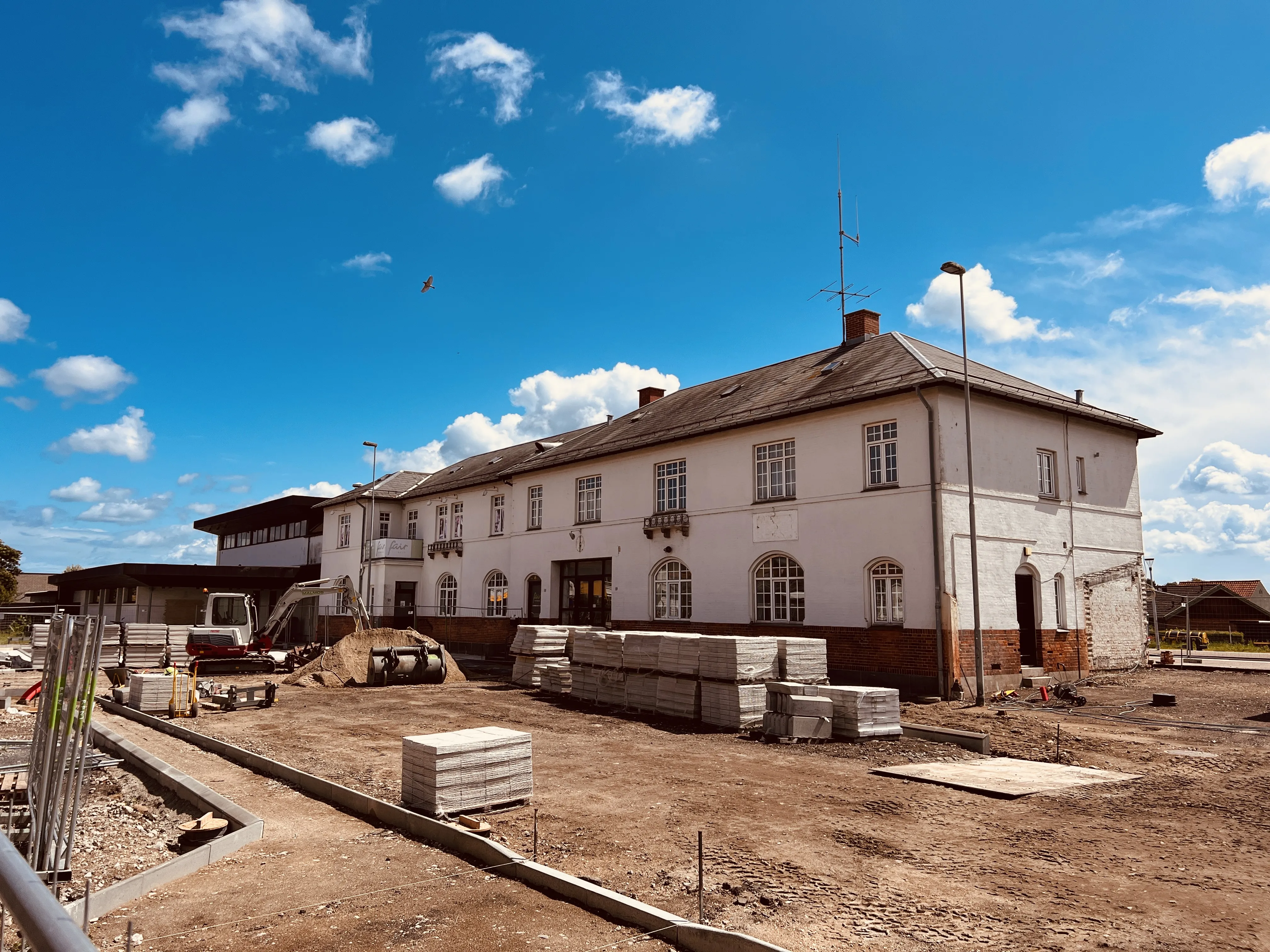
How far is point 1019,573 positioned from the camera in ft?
73.9

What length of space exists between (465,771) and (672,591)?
1866cm

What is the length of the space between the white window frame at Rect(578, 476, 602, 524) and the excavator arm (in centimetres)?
846

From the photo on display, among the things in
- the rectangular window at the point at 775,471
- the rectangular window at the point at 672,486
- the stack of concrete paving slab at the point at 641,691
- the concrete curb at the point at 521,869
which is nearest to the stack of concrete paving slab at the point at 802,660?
the stack of concrete paving slab at the point at 641,691

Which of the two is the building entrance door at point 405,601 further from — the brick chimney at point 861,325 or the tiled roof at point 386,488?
the brick chimney at point 861,325

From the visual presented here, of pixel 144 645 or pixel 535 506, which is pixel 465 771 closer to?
pixel 144 645

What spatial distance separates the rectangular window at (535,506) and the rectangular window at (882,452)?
1584cm

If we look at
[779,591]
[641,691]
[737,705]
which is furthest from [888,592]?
[737,705]

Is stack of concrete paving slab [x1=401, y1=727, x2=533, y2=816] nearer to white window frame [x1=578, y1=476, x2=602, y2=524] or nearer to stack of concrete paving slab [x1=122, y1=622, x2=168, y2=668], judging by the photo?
white window frame [x1=578, y1=476, x2=602, y2=524]

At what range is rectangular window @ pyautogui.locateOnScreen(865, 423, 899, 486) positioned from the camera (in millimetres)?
21688

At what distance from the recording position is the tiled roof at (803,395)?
73.2 ft

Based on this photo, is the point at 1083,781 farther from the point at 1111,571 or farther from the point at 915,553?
the point at 1111,571

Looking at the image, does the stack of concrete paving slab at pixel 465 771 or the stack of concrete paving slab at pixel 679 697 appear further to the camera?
the stack of concrete paving slab at pixel 679 697

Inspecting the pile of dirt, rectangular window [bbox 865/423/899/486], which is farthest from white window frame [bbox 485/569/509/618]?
rectangular window [bbox 865/423/899/486]

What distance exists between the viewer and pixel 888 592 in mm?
21453
